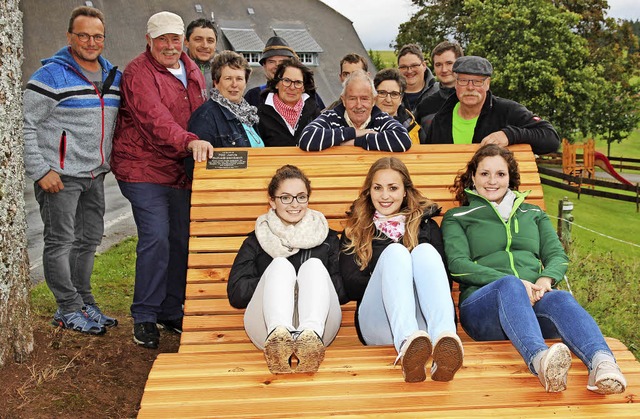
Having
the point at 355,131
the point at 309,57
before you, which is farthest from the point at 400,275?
the point at 309,57

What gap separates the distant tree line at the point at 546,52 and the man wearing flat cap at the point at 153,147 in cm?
2812

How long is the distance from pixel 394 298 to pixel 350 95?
2130 millimetres

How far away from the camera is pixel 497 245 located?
4.32 metres

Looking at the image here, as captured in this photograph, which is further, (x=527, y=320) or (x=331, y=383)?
(x=527, y=320)

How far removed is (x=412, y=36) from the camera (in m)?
35.6

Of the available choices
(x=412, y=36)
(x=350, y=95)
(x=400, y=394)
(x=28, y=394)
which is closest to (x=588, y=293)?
(x=350, y=95)

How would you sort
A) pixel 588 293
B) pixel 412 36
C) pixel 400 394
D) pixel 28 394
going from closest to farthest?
pixel 400 394 → pixel 28 394 → pixel 588 293 → pixel 412 36

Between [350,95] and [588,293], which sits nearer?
[350,95]

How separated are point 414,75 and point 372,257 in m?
3.57

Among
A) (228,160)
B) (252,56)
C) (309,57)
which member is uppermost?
(309,57)

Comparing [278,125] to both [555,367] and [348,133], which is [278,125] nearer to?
[348,133]

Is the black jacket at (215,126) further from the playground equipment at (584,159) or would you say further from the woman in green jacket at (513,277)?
the playground equipment at (584,159)

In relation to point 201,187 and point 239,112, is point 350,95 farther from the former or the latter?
point 201,187

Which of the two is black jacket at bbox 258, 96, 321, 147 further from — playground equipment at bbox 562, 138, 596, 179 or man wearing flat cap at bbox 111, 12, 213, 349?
playground equipment at bbox 562, 138, 596, 179
